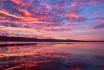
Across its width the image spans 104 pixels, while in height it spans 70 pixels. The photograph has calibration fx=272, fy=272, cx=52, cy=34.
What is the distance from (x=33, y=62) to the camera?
5742 mm

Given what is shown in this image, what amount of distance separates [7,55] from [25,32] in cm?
66

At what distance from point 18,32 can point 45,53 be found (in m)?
0.83

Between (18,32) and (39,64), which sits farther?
(18,32)

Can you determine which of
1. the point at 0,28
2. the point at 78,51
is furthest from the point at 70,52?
the point at 0,28

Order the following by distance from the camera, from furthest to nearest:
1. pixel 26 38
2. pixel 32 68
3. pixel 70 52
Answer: pixel 26 38, pixel 70 52, pixel 32 68

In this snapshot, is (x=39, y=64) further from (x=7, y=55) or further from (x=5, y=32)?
(x=5, y=32)

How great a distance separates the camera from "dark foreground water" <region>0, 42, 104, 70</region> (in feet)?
18.4

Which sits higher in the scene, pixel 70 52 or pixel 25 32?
pixel 25 32

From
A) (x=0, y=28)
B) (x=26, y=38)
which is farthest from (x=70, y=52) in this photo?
(x=0, y=28)

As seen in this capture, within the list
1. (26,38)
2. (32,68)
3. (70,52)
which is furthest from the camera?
(26,38)

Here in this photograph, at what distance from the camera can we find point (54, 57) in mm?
5883

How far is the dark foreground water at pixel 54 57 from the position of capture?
5594 mm

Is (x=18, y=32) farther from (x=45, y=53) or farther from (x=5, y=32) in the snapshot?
(x=45, y=53)

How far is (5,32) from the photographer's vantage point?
20.9 feet
